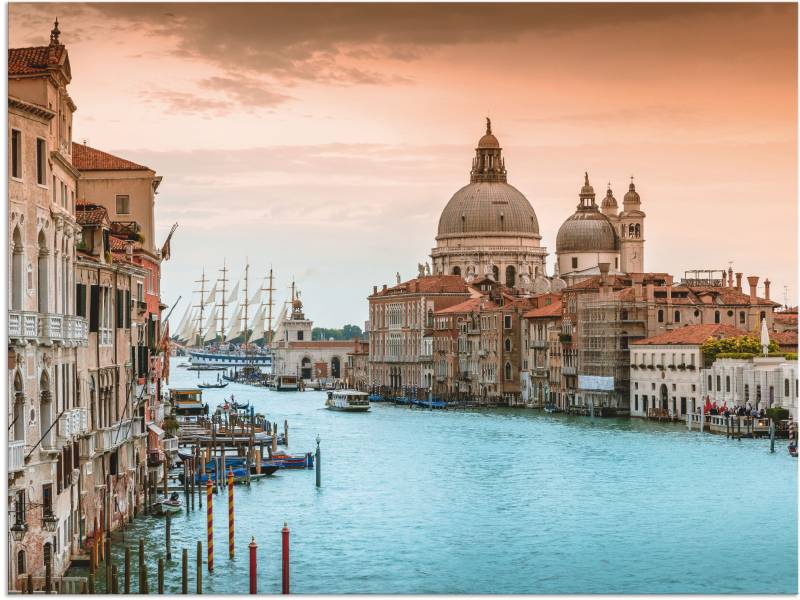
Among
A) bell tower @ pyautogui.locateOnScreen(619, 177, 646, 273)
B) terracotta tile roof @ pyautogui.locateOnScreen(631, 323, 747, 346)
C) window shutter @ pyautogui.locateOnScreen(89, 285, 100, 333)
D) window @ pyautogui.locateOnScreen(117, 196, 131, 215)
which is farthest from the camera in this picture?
bell tower @ pyautogui.locateOnScreen(619, 177, 646, 273)

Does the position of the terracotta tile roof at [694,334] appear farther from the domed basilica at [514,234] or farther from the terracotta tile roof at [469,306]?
the domed basilica at [514,234]

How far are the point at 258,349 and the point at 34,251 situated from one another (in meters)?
88.2

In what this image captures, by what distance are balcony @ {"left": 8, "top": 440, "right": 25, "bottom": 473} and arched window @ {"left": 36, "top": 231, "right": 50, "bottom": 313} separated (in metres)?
1.00

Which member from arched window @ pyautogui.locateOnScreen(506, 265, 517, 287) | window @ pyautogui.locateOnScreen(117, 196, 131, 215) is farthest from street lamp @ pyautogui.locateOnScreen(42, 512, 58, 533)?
arched window @ pyautogui.locateOnScreen(506, 265, 517, 287)

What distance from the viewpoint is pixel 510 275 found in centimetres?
6600

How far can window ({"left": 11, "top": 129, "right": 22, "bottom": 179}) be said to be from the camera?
31.9 feet

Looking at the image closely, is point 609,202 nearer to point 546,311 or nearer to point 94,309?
point 546,311

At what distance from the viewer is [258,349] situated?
322ft

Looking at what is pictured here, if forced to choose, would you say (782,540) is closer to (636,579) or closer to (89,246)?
(636,579)

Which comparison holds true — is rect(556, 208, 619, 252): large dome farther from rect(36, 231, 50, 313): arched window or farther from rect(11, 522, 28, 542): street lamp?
rect(11, 522, 28, 542): street lamp

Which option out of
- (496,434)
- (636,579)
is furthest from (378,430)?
(636,579)

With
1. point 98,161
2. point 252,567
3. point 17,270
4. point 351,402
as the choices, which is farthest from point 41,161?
point 351,402

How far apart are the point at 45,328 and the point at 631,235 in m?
53.9

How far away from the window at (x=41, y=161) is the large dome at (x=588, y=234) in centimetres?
5361
